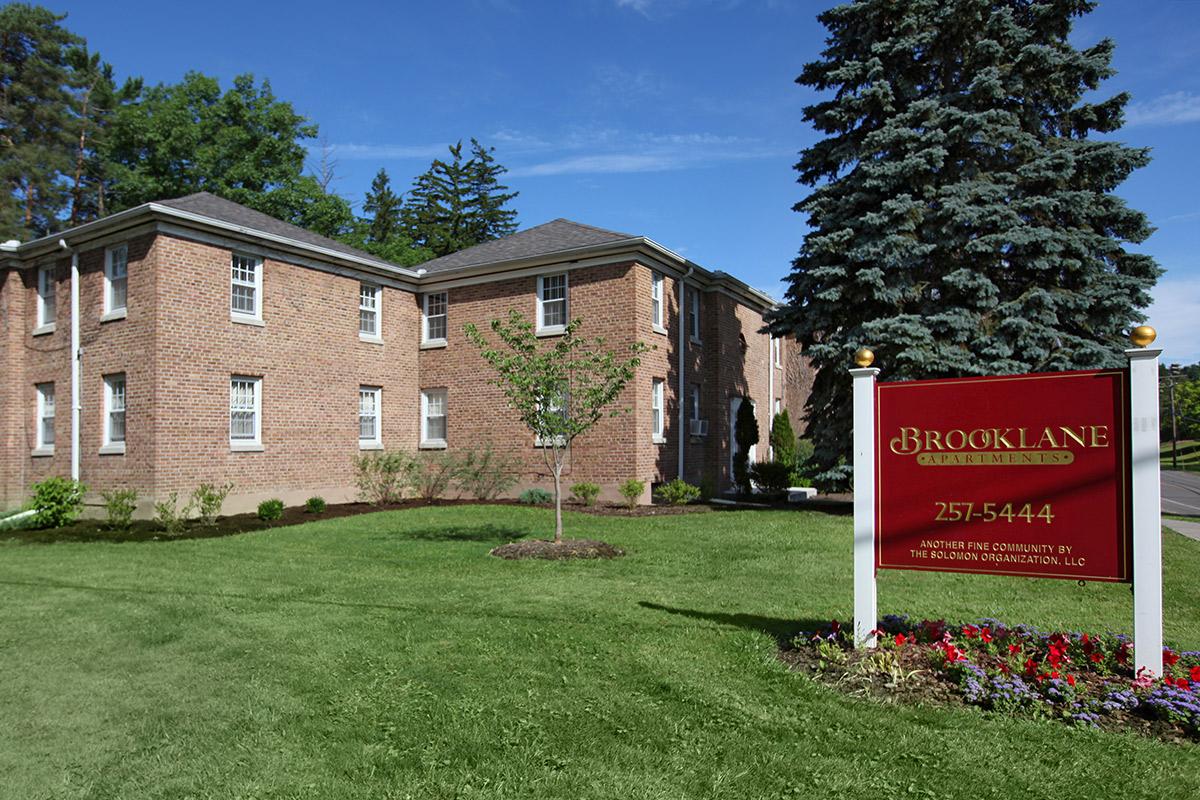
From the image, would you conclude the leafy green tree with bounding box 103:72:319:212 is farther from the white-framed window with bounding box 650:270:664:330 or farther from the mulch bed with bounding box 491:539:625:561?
the mulch bed with bounding box 491:539:625:561

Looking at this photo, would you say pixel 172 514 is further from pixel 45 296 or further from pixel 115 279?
pixel 45 296

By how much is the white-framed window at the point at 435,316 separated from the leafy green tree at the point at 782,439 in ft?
38.3

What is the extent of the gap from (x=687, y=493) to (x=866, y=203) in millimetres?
7738

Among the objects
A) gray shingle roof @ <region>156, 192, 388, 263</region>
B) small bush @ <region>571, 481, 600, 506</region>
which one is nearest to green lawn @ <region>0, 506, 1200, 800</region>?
small bush @ <region>571, 481, 600, 506</region>

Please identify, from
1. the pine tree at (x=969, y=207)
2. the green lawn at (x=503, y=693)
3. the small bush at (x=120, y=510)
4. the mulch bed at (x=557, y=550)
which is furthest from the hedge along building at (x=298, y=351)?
the green lawn at (x=503, y=693)

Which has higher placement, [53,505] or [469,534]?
[53,505]

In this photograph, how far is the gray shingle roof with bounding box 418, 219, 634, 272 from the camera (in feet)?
64.7

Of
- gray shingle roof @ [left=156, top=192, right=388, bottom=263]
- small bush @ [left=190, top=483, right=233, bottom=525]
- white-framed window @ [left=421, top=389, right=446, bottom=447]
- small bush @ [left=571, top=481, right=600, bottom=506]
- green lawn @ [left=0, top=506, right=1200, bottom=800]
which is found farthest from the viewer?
white-framed window @ [left=421, top=389, right=446, bottom=447]

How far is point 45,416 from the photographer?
1883 cm

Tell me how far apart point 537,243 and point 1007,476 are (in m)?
Answer: 17.0

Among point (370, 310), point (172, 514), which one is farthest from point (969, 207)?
point (172, 514)

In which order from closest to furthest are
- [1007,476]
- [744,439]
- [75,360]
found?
[1007,476] < [75,360] < [744,439]

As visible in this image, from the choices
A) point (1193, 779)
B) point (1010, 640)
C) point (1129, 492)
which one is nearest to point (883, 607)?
point (1010, 640)

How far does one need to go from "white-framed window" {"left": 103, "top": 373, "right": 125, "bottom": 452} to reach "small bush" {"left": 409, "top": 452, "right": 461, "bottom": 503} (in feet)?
21.9
